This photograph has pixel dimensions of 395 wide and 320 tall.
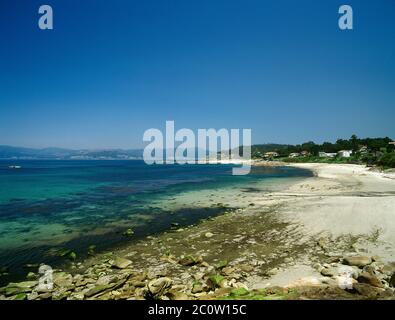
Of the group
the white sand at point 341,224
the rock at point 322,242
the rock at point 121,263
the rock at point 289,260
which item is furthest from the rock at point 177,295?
the rock at point 322,242

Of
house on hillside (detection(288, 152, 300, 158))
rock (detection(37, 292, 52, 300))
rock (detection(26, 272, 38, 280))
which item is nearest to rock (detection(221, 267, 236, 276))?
rock (detection(37, 292, 52, 300))

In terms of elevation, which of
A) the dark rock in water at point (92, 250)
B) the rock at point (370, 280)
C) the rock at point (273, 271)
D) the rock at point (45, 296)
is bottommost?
the dark rock in water at point (92, 250)

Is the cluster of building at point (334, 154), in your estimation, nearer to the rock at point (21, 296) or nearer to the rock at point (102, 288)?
the rock at point (102, 288)

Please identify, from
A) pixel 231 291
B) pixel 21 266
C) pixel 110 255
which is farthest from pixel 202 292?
pixel 21 266

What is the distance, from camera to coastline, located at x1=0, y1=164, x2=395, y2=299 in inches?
357

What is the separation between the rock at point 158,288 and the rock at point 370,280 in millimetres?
6439

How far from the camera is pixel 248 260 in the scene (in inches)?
490

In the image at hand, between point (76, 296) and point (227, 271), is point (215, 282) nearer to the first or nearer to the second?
point (227, 271)

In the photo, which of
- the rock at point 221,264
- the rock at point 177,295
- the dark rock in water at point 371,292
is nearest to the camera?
the dark rock in water at point 371,292

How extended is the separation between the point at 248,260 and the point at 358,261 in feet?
14.8

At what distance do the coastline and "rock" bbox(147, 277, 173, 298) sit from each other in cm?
3

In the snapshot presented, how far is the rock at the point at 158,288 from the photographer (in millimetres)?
9094
